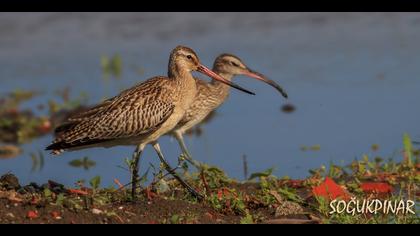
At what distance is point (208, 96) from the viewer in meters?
12.1

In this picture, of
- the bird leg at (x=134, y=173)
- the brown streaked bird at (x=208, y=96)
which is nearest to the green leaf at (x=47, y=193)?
the bird leg at (x=134, y=173)

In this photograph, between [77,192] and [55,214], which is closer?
[55,214]

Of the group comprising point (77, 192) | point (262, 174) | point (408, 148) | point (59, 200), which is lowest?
point (59, 200)

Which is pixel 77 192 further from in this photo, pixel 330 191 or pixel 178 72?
pixel 330 191

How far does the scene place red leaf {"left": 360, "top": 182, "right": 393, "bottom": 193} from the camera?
966 cm

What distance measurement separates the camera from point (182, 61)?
33.9ft

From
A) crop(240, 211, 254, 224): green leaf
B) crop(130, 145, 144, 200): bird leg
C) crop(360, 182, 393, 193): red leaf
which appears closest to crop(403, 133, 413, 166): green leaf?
crop(360, 182, 393, 193): red leaf

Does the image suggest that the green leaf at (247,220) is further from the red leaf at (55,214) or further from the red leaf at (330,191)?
the red leaf at (55,214)

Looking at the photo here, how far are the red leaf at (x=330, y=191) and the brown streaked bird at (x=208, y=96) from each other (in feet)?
6.20

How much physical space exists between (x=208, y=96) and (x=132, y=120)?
8.27 feet

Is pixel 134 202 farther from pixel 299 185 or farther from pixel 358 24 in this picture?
pixel 358 24

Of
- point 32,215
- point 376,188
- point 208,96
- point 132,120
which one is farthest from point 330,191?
point 208,96

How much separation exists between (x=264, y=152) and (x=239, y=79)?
2.61 m

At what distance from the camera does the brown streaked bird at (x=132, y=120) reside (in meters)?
9.59
